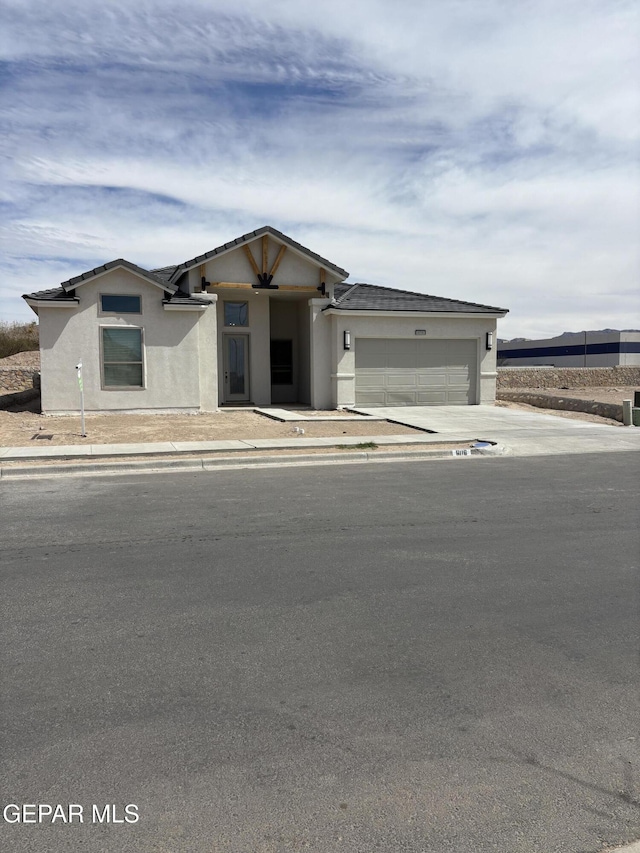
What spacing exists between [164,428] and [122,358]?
4.36m

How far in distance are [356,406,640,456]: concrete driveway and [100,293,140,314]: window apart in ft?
25.0

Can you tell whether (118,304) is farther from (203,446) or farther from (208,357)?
(203,446)

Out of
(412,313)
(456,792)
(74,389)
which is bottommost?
(456,792)

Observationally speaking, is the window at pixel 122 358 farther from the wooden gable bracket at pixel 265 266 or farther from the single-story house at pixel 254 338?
the wooden gable bracket at pixel 265 266

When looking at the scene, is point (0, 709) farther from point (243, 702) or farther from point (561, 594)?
point (561, 594)

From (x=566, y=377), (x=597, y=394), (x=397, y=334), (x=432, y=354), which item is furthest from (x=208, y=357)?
(x=566, y=377)

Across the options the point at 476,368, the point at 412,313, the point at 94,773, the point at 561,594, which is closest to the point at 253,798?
the point at 94,773

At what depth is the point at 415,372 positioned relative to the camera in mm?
23625

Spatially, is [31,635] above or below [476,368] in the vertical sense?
below

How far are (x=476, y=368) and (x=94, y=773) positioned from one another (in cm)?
2255

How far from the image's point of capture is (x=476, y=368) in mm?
24391

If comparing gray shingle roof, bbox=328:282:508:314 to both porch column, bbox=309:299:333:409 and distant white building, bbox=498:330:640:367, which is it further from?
distant white building, bbox=498:330:640:367

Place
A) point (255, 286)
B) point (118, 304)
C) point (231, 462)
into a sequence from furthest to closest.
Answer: point (255, 286), point (118, 304), point (231, 462)

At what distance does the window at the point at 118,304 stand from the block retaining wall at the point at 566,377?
942 inches
